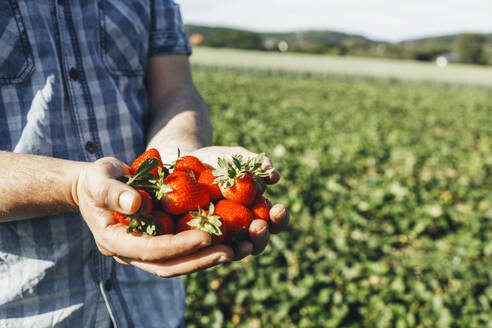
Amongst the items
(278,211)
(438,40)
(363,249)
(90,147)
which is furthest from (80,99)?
(438,40)

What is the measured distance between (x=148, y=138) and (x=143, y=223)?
53 cm

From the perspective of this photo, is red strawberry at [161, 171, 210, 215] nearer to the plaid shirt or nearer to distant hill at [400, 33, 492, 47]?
the plaid shirt

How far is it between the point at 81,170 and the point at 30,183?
0.13 metres

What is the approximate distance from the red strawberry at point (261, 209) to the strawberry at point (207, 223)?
16 centimetres

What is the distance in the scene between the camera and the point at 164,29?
5.06ft

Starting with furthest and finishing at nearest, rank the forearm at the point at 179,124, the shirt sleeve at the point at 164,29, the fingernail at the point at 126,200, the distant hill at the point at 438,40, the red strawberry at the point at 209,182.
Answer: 1. the distant hill at the point at 438,40
2. the shirt sleeve at the point at 164,29
3. the forearm at the point at 179,124
4. the red strawberry at the point at 209,182
5. the fingernail at the point at 126,200

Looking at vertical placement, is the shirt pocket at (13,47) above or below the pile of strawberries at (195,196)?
above

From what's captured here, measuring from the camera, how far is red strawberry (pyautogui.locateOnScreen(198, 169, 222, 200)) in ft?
4.29

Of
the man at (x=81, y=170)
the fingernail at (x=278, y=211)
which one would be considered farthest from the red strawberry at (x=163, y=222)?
the fingernail at (x=278, y=211)

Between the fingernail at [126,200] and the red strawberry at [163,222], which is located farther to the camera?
the red strawberry at [163,222]

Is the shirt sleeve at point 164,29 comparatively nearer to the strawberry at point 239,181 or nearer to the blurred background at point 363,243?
the strawberry at point 239,181

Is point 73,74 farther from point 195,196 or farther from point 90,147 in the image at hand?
point 195,196

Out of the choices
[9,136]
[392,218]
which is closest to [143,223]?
[9,136]

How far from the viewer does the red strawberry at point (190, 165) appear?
1246 millimetres
